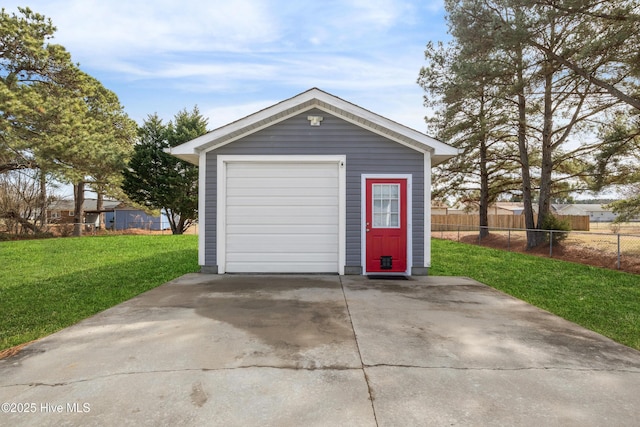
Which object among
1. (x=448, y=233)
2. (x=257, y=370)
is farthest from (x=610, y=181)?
(x=257, y=370)

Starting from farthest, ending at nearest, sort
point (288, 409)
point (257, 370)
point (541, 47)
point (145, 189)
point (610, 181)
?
point (145, 189) → point (610, 181) → point (541, 47) → point (257, 370) → point (288, 409)

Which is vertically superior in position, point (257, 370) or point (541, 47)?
point (541, 47)

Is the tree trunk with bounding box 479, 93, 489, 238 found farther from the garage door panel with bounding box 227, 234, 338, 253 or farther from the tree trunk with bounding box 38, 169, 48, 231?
the tree trunk with bounding box 38, 169, 48, 231

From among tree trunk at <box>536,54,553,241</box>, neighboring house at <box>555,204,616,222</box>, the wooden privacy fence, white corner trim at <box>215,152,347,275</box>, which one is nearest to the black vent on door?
white corner trim at <box>215,152,347,275</box>

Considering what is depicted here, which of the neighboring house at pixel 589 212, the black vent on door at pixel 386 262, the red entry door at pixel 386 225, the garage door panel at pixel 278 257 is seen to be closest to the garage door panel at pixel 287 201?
the red entry door at pixel 386 225

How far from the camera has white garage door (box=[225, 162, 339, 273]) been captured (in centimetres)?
Result: 696

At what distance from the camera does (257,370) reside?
2.61 m

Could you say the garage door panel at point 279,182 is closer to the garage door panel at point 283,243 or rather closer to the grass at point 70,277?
the garage door panel at point 283,243

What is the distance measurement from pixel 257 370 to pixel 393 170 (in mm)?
5148

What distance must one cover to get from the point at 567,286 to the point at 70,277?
9.97 m

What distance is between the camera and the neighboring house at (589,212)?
45219 mm

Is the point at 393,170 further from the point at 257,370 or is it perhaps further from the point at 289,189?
the point at 257,370

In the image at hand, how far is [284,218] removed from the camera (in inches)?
275

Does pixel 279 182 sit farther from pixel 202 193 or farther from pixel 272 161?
pixel 202 193
